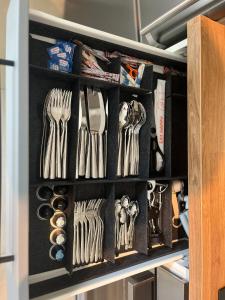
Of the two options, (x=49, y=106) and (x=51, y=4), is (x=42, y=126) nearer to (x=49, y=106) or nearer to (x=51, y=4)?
(x=49, y=106)

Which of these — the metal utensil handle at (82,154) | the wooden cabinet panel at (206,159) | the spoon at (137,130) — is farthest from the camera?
the spoon at (137,130)

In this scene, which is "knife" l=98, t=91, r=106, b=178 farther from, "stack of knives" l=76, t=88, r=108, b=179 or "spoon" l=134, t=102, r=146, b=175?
"spoon" l=134, t=102, r=146, b=175

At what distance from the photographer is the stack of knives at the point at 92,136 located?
3.11 ft

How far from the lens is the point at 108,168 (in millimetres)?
990

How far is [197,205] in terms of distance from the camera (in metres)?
0.85

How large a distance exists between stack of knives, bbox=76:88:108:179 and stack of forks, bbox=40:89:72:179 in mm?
56

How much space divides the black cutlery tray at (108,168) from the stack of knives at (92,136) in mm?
25

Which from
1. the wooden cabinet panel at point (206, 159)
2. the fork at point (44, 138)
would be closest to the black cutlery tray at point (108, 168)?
the fork at point (44, 138)

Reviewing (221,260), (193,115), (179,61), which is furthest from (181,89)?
(221,260)

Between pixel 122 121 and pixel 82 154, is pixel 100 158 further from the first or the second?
pixel 122 121

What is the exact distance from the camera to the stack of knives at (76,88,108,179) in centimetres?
95

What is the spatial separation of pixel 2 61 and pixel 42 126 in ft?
0.90

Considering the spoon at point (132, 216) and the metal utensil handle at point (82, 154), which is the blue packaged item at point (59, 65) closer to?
the metal utensil handle at point (82, 154)

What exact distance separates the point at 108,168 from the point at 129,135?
172 mm
